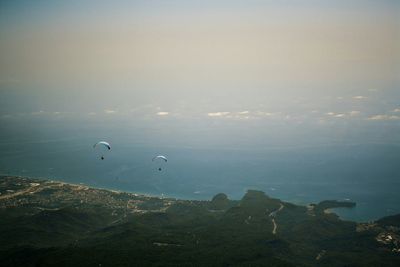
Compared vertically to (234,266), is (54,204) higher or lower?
higher

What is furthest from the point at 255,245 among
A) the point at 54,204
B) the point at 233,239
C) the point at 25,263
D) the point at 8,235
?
the point at 54,204

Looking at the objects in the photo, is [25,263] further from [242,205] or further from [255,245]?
[242,205]

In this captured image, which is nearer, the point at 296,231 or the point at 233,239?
the point at 233,239

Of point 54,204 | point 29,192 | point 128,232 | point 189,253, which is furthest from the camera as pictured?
point 29,192

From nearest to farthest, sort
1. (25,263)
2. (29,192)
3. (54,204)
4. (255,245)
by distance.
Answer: (25,263) → (255,245) → (54,204) → (29,192)

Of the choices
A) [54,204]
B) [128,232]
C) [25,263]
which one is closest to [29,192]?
[54,204]

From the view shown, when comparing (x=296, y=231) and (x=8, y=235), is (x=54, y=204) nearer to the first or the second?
(x=8, y=235)
